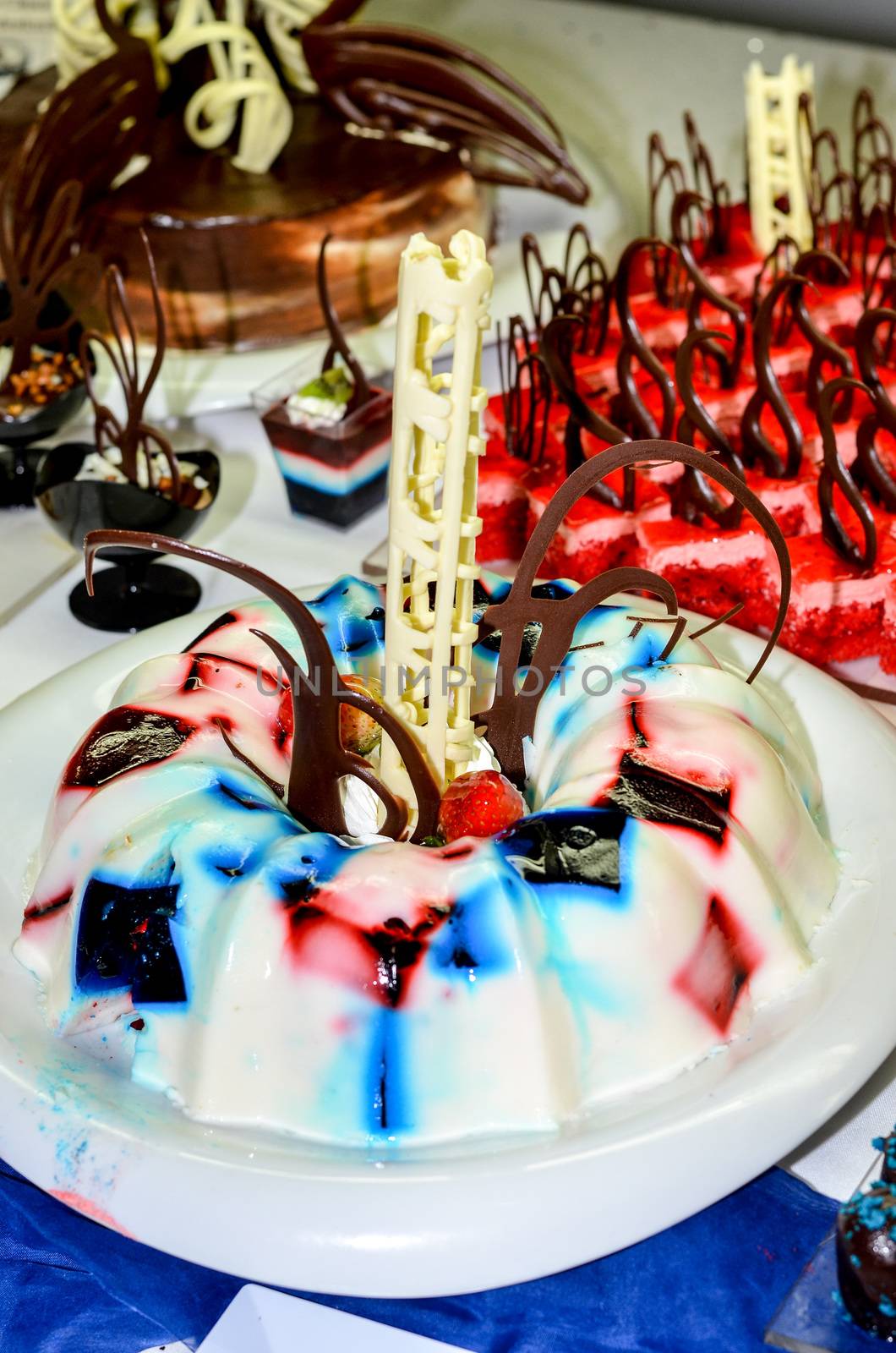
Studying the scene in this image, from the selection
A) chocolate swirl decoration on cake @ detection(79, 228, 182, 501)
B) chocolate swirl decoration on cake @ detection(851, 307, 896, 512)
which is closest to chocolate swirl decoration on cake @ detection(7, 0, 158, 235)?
chocolate swirl decoration on cake @ detection(79, 228, 182, 501)

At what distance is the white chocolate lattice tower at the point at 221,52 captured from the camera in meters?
2.57

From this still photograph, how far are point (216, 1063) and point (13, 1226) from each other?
27 centimetres

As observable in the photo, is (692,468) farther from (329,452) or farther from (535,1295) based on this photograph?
(535,1295)

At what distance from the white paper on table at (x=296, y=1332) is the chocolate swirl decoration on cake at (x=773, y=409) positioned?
49.4 inches

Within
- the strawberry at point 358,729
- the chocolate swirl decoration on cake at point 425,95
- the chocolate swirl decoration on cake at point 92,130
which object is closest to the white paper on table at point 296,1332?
the strawberry at point 358,729

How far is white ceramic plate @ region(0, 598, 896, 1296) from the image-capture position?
1.04 meters

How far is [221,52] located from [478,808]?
1869 mm

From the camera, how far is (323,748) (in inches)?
49.6

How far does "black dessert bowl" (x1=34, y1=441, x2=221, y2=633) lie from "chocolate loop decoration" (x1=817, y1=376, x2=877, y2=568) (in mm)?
803

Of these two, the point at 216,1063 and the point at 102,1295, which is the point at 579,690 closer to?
the point at 216,1063

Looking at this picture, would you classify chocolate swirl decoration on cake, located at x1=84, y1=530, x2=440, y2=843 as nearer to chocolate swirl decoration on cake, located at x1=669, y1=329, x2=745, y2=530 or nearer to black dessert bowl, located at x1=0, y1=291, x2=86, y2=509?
chocolate swirl decoration on cake, located at x1=669, y1=329, x2=745, y2=530

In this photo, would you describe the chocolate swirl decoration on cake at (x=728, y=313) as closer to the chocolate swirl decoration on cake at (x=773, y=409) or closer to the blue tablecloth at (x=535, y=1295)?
the chocolate swirl decoration on cake at (x=773, y=409)

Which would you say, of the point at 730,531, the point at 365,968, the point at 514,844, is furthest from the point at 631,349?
the point at 365,968

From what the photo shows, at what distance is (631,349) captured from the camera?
2016 millimetres
